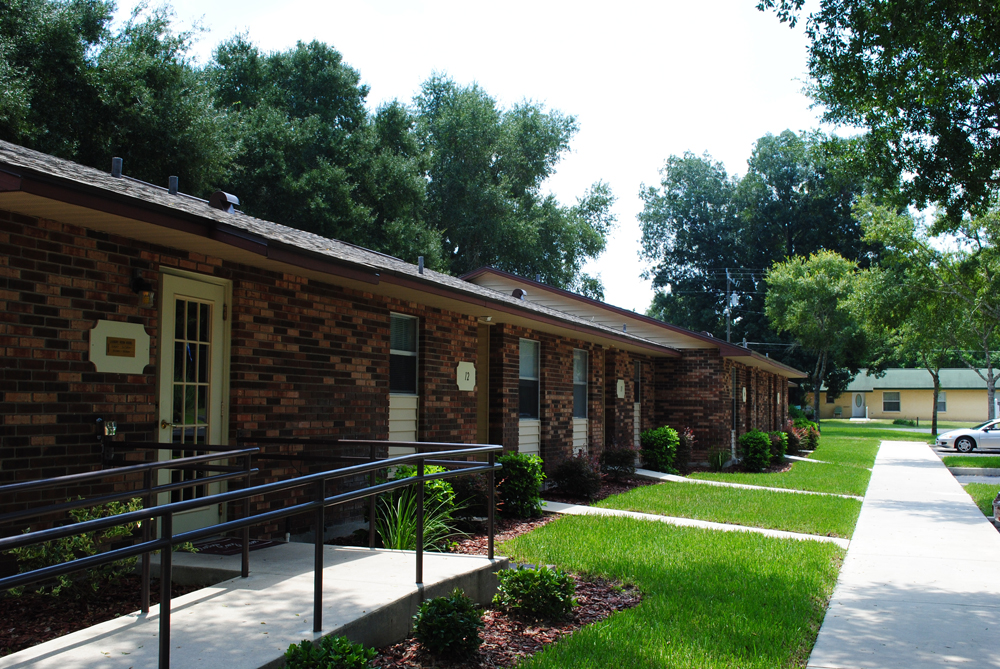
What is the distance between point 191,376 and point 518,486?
4.86 meters

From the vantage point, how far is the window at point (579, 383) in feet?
53.4

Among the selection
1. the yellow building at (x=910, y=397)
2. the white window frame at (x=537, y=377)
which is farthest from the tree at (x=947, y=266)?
the yellow building at (x=910, y=397)

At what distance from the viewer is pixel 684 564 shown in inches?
310

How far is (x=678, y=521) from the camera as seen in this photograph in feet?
35.7

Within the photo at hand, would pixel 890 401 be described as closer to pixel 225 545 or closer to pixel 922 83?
pixel 922 83

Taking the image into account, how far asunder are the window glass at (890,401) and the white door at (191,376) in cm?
6941

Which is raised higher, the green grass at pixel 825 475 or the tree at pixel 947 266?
the tree at pixel 947 266

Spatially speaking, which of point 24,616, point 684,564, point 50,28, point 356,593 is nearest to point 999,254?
point 684,564

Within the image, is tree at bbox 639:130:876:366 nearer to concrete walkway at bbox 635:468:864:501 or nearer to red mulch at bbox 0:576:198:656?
concrete walkway at bbox 635:468:864:501

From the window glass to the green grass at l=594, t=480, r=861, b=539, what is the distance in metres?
59.1

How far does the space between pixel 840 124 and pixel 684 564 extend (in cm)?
975

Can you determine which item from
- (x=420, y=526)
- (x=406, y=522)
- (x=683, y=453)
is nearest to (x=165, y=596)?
(x=420, y=526)

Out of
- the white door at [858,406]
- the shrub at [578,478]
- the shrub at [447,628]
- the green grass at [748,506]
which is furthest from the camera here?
the white door at [858,406]

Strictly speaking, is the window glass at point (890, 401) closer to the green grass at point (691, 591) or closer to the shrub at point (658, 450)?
the shrub at point (658, 450)
